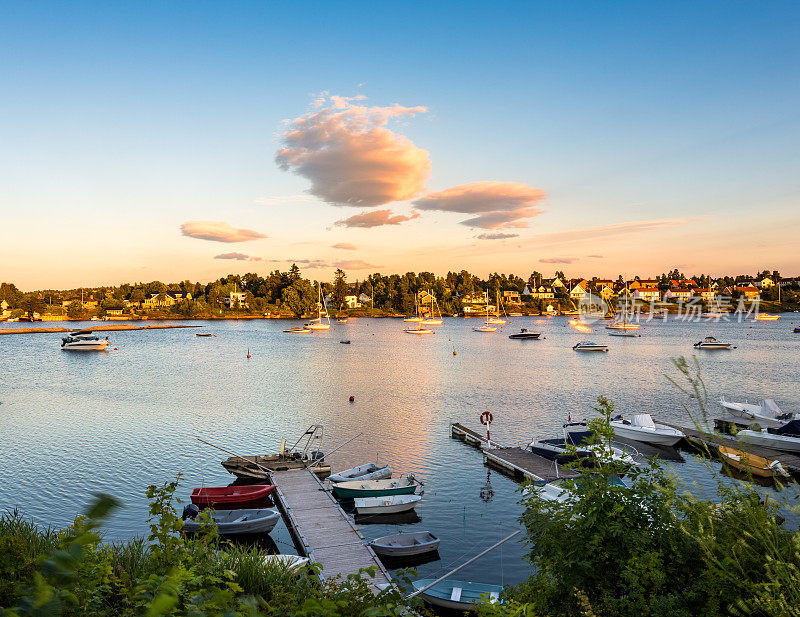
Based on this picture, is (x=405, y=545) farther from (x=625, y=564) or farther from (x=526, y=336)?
(x=526, y=336)

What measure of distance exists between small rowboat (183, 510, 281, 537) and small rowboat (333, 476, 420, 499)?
3542 millimetres

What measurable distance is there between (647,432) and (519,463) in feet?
36.0

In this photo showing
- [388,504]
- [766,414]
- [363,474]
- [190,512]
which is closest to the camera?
[190,512]

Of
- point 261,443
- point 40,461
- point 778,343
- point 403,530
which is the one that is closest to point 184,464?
point 261,443

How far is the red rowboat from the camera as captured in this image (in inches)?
889

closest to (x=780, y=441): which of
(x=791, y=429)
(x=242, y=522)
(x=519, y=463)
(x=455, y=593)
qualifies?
(x=791, y=429)

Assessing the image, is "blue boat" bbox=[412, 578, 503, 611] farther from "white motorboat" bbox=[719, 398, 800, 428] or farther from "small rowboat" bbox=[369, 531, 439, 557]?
"white motorboat" bbox=[719, 398, 800, 428]

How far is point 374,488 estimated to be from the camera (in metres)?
23.8

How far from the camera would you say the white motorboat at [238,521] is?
66.8 ft

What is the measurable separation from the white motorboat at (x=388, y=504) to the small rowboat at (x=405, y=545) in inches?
118

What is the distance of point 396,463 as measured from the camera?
1193 inches

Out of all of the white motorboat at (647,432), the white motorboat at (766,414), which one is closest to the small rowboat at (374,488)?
the white motorboat at (647,432)

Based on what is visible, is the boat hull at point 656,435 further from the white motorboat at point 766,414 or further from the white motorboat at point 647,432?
the white motorboat at point 766,414

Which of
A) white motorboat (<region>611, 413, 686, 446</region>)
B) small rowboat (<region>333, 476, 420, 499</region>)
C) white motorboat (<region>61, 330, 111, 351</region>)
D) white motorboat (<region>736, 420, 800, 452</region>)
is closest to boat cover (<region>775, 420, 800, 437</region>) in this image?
white motorboat (<region>736, 420, 800, 452</region>)
